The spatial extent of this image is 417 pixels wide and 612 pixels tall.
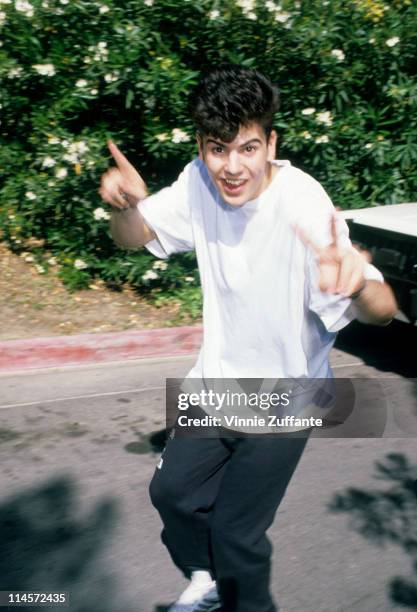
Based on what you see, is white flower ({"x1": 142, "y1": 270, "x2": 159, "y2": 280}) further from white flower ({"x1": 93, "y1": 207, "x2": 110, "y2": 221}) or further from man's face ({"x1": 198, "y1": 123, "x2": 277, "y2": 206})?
man's face ({"x1": 198, "y1": 123, "x2": 277, "y2": 206})

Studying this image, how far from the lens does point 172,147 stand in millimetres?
6633

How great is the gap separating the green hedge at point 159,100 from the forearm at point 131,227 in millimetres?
3987

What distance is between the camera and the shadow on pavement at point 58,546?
301 centimetres

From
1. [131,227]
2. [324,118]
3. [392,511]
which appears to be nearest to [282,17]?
[324,118]

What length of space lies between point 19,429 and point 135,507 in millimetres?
1177

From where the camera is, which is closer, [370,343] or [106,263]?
[370,343]

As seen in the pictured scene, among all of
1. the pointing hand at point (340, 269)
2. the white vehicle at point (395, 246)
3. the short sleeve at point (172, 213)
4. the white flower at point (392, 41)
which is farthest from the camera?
the white flower at point (392, 41)

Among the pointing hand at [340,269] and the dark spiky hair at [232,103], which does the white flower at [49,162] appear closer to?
the dark spiky hair at [232,103]

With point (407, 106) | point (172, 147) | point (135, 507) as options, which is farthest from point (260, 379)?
point (407, 106)

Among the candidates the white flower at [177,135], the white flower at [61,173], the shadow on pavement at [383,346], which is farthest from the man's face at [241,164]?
the white flower at [61,173]

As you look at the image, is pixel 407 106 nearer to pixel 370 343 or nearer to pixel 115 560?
pixel 370 343

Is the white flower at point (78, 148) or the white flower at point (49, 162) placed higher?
the white flower at point (78, 148)

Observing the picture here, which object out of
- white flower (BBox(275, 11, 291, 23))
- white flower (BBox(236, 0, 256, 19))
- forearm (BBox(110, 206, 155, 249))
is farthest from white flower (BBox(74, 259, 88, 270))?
forearm (BBox(110, 206, 155, 249))

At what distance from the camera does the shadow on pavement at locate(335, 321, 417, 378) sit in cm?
576
